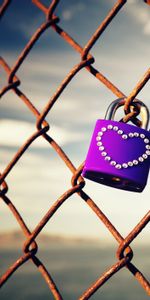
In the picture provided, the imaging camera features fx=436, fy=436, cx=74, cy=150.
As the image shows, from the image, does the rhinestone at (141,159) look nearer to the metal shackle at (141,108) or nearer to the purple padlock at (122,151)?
the purple padlock at (122,151)

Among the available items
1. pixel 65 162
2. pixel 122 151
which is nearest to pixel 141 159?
pixel 122 151

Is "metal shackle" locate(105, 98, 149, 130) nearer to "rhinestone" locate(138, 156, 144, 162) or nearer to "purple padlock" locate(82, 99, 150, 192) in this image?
"purple padlock" locate(82, 99, 150, 192)

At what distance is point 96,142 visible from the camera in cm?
129

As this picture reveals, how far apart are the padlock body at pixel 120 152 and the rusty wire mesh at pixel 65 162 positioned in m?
0.05

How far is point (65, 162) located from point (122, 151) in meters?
0.24

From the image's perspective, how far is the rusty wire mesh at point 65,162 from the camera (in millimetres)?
1142

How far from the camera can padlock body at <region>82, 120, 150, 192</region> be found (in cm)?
122

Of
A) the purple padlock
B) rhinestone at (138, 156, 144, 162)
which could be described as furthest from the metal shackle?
rhinestone at (138, 156, 144, 162)

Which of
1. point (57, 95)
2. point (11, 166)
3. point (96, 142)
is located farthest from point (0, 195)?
point (96, 142)

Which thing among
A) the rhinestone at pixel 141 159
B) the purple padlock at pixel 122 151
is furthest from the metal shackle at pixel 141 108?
the rhinestone at pixel 141 159

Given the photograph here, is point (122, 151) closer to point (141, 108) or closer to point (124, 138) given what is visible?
point (124, 138)

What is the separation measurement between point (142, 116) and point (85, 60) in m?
0.28

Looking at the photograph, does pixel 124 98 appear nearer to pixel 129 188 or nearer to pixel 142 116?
pixel 142 116

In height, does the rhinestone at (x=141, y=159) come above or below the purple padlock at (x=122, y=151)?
below
